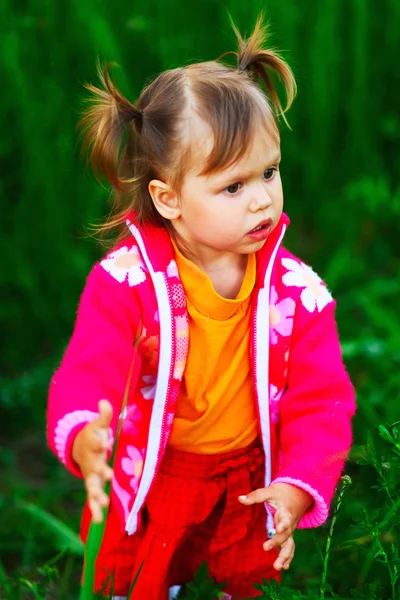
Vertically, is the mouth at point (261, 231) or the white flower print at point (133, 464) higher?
the mouth at point (261, 231)

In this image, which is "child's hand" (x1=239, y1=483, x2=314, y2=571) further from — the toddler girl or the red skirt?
the red skirt

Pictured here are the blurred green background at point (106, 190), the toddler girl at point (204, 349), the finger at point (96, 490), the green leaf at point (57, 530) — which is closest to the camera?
the finger at point (96, 490)

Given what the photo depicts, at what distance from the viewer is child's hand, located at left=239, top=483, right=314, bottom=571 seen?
140cm

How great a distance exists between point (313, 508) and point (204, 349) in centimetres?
32

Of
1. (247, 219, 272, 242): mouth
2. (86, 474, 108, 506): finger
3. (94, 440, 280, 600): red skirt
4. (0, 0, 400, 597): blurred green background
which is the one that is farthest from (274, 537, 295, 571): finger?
(0, 0, 400, 597): blurred green background

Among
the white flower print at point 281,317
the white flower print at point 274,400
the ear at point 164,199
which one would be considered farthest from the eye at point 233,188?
the white flower print at point 274,400

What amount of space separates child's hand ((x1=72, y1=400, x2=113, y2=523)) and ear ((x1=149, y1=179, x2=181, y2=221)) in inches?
16.3

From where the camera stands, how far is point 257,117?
1.45m

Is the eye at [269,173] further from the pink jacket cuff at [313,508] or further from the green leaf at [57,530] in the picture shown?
the green leaf at [57,530]

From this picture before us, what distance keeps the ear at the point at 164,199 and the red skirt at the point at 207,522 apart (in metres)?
0.44

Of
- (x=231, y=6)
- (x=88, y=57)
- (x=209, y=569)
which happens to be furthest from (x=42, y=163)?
(x=209, y=569)

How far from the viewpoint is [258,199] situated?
1437 millimetres

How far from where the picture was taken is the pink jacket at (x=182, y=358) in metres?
1.48

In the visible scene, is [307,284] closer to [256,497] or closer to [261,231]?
[261,231]
